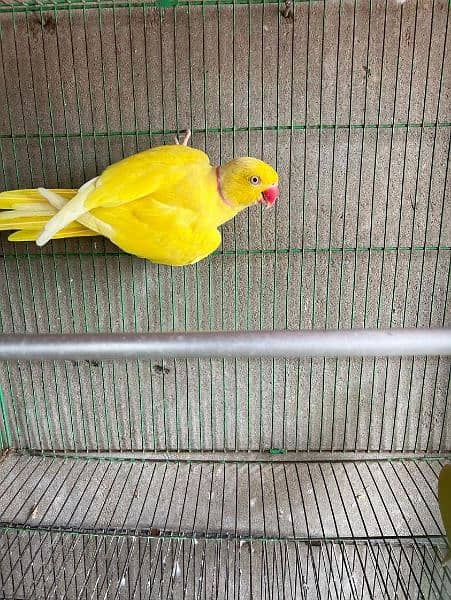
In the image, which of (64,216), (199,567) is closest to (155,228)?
(64,216)

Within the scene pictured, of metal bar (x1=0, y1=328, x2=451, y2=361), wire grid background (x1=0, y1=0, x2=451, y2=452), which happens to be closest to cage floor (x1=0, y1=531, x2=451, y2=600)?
wire grid background (x1=0, y1=0, x2=451, y2=452)

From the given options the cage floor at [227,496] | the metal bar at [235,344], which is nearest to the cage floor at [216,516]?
the cage floor at [227,496]

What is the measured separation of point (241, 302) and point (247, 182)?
443mm

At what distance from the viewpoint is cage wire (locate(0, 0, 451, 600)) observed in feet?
4.07

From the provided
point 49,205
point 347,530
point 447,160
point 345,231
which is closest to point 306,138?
point 345,231

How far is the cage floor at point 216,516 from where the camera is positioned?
4.62 ft

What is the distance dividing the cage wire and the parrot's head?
0.26 m

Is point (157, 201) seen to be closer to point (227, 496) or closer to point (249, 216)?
point (249, 216)

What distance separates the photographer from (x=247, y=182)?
1.03 m

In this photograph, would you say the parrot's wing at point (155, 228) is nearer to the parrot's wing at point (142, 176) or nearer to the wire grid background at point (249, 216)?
the parrot's wing at point (142, 176)

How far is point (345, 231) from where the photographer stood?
134 centimetres

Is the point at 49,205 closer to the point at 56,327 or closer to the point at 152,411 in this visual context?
the point at 56,327

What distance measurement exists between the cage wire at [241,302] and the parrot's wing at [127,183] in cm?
29

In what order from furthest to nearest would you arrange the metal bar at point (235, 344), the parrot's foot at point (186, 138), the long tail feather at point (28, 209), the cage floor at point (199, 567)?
the cage floor at point (199, 567), the parrot's foot at point (186, 138), the long tail feather at point (28, 209), the metal bar at point (235, 344)
